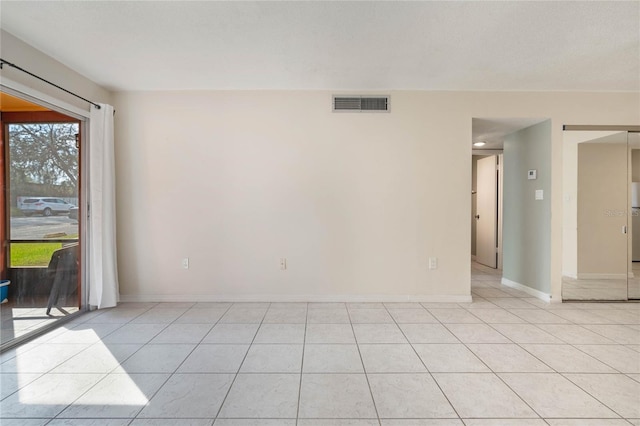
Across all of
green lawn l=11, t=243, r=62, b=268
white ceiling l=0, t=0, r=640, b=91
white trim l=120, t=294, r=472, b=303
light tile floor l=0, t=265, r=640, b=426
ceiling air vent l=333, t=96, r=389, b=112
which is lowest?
light tile floor l=0, t=265, r=640, b=426

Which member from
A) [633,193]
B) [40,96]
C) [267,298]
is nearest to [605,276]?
[633,193]

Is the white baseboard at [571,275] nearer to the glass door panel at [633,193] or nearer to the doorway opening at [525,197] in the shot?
the doorway opening at [525,197]

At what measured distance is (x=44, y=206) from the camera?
2.75m

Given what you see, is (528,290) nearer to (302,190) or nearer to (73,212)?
(302,190)

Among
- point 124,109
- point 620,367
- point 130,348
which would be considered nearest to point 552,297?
point 620,367

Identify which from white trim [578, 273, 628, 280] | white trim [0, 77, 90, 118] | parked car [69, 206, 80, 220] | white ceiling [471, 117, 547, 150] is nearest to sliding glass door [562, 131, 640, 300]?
white trim [578, 273, 628, 280]

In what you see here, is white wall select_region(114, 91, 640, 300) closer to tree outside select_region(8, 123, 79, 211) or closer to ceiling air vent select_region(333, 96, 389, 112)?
ceiling air vent select_region(333, 96, 389, 112)

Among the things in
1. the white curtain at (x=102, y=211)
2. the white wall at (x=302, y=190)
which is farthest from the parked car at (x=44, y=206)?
the white wall at (x=302, y=190)

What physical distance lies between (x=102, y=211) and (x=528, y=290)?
5.67m

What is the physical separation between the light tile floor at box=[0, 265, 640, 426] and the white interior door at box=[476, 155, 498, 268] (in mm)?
2484

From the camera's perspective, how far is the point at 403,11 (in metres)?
2.03

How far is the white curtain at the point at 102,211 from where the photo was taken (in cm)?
310

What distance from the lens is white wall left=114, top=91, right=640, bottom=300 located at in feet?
11.2

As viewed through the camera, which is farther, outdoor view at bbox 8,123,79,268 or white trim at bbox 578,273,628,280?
white trim at bbox 578,273,628,280
